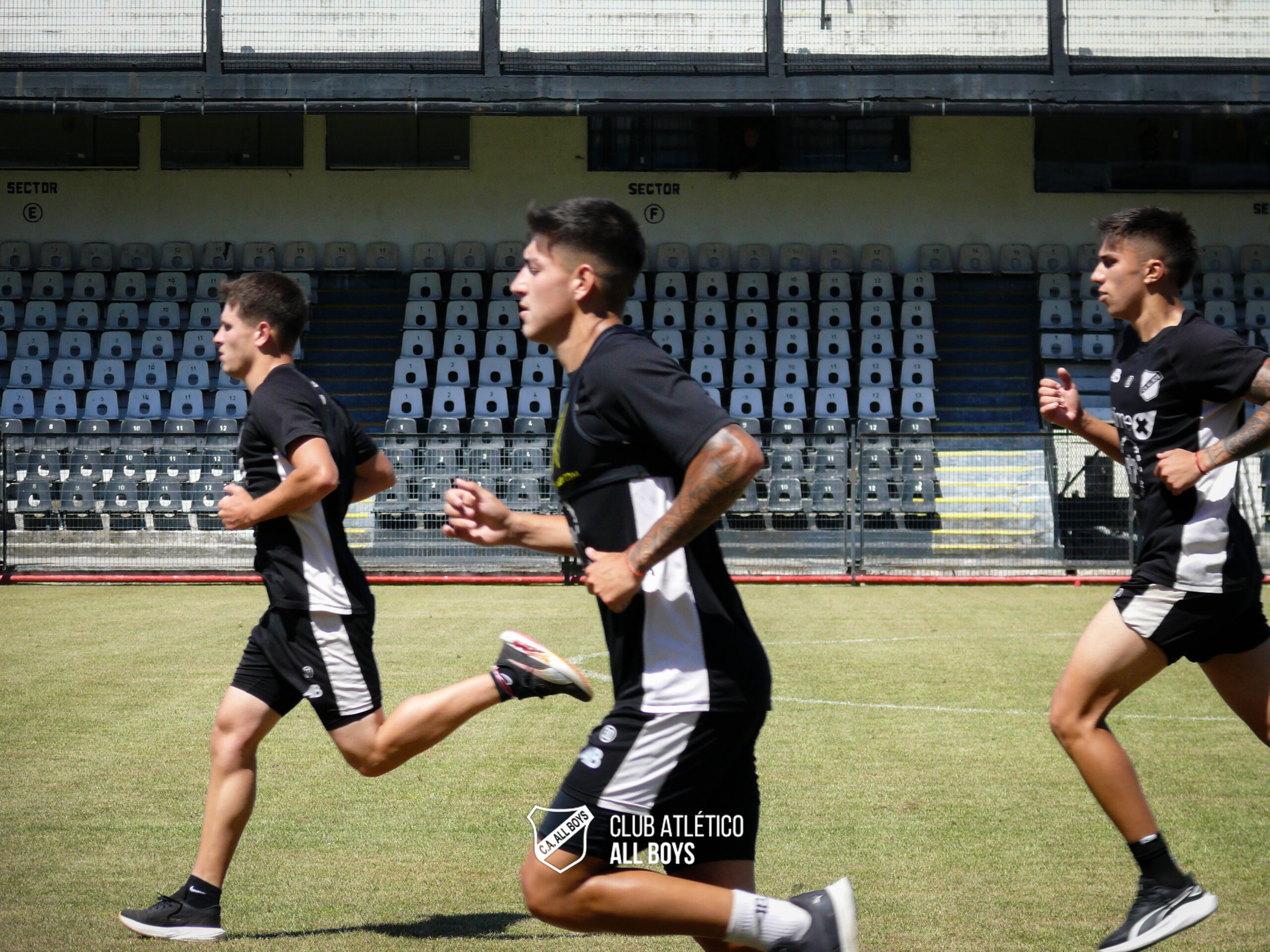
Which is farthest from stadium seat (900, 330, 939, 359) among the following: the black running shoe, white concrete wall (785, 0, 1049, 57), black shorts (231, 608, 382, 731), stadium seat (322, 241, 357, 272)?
the black running shoe

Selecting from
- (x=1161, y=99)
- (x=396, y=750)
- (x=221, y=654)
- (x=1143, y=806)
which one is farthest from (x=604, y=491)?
(x=1161, y=99)

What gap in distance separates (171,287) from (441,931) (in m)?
21.2

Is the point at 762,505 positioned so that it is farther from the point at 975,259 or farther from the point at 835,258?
the point at 975,259

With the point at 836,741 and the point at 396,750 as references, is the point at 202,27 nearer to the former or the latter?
the point at 836,741

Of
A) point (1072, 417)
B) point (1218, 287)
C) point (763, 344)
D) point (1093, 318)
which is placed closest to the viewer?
point (1072, 417)

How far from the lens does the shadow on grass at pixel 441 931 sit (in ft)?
13.8

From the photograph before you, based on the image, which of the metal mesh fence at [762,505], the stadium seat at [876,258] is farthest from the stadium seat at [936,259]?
the metal mesh fence at [762,505]

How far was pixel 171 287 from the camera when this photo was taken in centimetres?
2347

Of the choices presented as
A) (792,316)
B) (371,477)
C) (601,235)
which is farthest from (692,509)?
(792,316)

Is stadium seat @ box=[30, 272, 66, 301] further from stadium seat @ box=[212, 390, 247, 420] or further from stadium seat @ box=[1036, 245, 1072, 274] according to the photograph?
stadium seat @ box=[1036, 245, 1072, 274]

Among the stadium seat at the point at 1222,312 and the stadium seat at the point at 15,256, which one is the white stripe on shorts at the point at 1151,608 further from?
the stadium seat at the point at 15,256

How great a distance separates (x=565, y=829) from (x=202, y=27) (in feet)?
68.2

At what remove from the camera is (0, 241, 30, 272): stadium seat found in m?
24.2

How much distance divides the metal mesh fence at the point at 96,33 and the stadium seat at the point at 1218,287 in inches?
678
